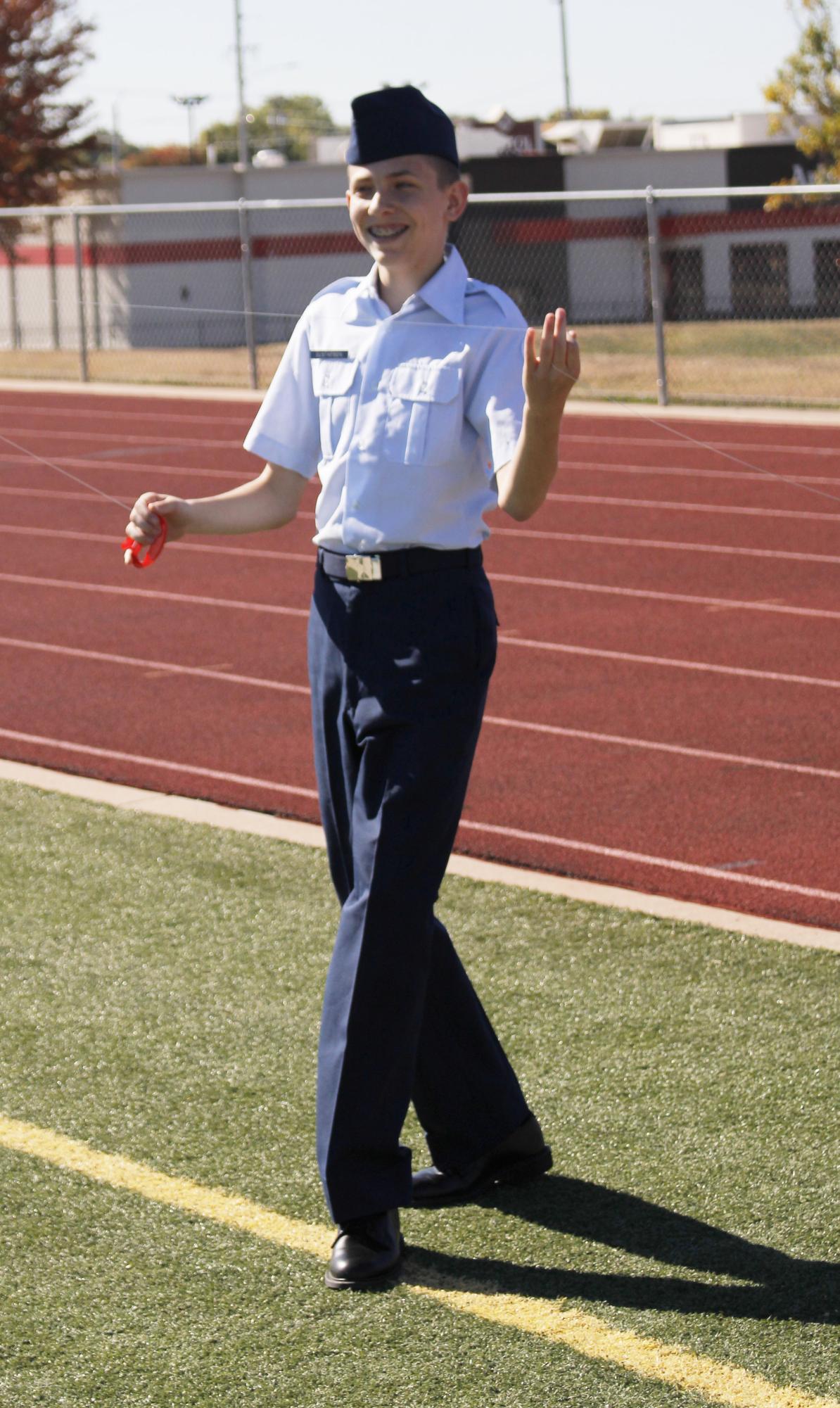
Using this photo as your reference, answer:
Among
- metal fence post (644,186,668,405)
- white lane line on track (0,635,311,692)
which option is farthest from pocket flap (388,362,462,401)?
metal fence post (644,186,668,405)

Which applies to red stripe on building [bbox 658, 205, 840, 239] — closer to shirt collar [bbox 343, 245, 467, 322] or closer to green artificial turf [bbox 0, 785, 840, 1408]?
green artificial turf [bbox 0, 785, 840, 1408]

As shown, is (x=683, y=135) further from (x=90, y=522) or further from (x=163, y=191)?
(x=90, y=522)

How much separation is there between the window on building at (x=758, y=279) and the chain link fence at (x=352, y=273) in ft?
0.16

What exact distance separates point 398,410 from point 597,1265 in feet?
4.92

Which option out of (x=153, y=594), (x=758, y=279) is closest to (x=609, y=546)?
(x=153, y=594)

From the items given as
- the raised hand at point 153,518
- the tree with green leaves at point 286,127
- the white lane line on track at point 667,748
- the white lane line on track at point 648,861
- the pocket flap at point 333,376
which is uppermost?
the tree with green leaves at point 286,127

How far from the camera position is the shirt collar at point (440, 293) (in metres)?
3.32

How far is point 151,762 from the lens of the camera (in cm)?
716

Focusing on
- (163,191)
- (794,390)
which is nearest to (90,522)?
(794,390)

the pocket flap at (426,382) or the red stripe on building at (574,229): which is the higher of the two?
the red stripe on building at (574,229)

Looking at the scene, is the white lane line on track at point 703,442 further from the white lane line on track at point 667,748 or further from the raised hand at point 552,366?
the raised hand at point 552,366

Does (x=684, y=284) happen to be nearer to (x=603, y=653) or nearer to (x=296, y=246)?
(x=296, y=246)

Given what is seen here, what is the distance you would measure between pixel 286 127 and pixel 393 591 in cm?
14749

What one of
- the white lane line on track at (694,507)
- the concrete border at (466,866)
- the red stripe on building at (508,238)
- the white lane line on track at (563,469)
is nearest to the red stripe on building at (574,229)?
the red stripe on building at (508,238)
